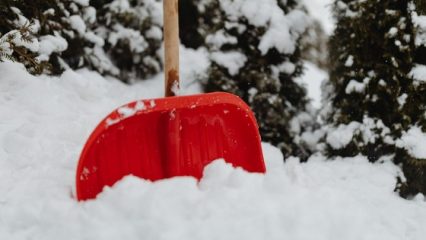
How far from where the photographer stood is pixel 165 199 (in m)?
1.99

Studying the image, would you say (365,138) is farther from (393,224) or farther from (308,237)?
(308,237)

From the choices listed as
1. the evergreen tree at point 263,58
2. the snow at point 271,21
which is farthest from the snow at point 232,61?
the snow at point 271,21

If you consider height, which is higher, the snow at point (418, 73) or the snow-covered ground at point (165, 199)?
the snow at point (418, 73)

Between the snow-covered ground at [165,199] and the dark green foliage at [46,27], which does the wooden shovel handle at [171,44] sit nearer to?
the snow-covered ground at [165,199]

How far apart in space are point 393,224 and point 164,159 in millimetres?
1275

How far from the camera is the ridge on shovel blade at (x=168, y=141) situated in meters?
1.99

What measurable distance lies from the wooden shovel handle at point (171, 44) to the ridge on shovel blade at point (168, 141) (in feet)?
0.47

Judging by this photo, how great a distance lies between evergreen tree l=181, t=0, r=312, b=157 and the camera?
3.30 metres

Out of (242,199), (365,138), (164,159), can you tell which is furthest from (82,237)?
(365,138)

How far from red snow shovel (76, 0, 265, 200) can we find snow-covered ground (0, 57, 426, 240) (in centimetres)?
10

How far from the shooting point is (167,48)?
218cm

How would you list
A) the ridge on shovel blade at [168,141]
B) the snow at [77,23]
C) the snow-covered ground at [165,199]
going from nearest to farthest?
the snow-covered ground at [165,199], the ridge on shovel blade at [168,141], the snow at [77,23]

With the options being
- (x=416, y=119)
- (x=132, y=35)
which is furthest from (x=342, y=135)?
(x=132, y=35)

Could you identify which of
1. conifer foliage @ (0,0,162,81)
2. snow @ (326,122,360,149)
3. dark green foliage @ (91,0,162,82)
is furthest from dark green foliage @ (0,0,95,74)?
snow @ (326,122,360,149)
